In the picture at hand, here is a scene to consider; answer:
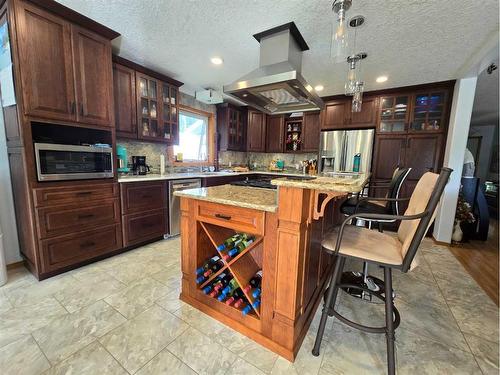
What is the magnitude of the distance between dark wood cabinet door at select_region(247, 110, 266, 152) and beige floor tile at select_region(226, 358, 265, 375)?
414cm

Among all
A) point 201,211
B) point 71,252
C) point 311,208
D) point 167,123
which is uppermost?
point 167,123

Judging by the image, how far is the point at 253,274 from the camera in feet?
5.20

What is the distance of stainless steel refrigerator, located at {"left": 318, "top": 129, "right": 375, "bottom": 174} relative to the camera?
140 inches

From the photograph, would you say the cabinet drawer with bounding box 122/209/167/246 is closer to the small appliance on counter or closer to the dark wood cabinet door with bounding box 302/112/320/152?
the small appliance on counter

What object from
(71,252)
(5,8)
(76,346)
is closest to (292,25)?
(5,8)

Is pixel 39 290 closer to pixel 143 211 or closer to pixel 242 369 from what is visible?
pixel 143 211

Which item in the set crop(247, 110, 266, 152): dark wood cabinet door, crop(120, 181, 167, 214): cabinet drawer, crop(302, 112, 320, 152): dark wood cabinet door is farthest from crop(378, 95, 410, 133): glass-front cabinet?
crop(120, 181, 167, 214): cabinet drawer

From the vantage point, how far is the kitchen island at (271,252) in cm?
116

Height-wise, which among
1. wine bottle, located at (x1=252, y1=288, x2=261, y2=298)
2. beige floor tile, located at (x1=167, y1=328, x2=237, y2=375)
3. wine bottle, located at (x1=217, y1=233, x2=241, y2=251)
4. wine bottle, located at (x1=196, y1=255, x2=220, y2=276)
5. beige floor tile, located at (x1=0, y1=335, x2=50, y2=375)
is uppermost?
wine bottle, located at (x1=217, y1=233, x2=241, y2=251)

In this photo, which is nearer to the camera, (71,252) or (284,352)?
(284,352)

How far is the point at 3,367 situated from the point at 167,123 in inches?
113

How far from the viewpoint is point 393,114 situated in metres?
3.41

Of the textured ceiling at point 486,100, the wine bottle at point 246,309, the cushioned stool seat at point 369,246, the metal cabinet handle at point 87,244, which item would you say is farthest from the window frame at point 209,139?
the textured ceiling at point 486,100

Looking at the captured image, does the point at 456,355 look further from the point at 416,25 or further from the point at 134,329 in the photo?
the point at 416,25
